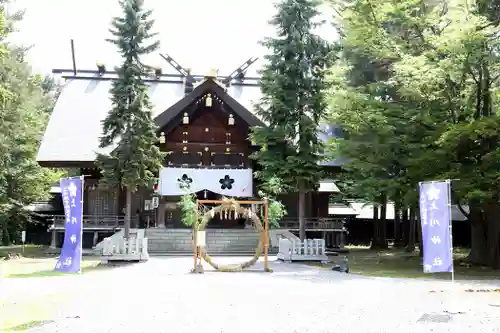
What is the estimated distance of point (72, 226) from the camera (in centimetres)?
1294

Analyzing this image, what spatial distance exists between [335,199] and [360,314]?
29567 mm

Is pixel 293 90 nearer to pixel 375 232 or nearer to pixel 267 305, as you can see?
pixel 375 232

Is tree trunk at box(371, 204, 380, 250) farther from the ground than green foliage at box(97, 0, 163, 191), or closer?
closer

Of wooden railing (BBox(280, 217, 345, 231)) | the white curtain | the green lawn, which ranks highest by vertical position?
the white curtain

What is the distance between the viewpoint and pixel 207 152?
1093 inches

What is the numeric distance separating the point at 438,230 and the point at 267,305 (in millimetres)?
4149

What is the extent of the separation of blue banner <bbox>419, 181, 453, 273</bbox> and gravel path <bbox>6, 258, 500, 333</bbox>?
621 millimetres

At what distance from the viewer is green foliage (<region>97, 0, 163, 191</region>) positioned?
793 inches

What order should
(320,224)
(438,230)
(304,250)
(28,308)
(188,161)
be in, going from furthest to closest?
(188,161) → (320,224) → (304,250) → (438,230) → (28,308)

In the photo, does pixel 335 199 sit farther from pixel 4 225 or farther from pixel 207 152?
pixel 4 225

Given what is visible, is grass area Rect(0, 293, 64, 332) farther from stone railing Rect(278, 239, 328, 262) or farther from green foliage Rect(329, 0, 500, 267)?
green foliage Rect(329, 0, 500, 267)

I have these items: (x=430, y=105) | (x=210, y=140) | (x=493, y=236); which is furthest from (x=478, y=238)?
→ (x=210, y=140)

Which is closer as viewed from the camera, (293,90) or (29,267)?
(29,267)

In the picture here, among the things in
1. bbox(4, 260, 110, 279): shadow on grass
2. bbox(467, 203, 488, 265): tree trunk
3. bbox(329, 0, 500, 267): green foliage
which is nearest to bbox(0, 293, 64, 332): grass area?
bbox(4, 260, 110, 279): shadow on grass
